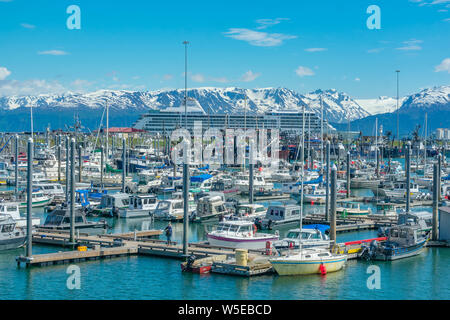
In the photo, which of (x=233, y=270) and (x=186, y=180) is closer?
(x=233, y=270)

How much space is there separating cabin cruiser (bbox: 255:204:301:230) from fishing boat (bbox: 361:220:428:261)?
11.4m

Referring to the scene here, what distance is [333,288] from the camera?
2841cm

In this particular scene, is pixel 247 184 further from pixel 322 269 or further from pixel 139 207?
pixel 322 269

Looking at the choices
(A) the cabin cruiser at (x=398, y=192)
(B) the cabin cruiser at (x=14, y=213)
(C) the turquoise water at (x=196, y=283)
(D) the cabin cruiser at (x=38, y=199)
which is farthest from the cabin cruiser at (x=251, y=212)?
(A) the cabin cruiser at (x=398, y=192)

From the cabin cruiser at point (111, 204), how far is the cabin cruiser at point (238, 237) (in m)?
17.8

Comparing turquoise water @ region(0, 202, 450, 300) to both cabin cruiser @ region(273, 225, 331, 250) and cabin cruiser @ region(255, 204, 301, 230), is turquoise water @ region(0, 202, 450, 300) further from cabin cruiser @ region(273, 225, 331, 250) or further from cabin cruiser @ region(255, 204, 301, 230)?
cabin cruiser @ region(255, 204, 301, 230)

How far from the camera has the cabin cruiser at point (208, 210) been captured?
4884cm

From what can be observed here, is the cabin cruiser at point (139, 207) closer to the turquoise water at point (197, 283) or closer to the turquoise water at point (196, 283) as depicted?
the turquoise water at point (197, 283)

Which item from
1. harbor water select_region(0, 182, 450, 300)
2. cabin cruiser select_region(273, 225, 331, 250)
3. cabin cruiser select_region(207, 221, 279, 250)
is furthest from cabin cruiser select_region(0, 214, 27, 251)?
cabin cruiser select_region(273, 225, 331, 250)

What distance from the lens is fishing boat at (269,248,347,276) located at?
1158 inches
